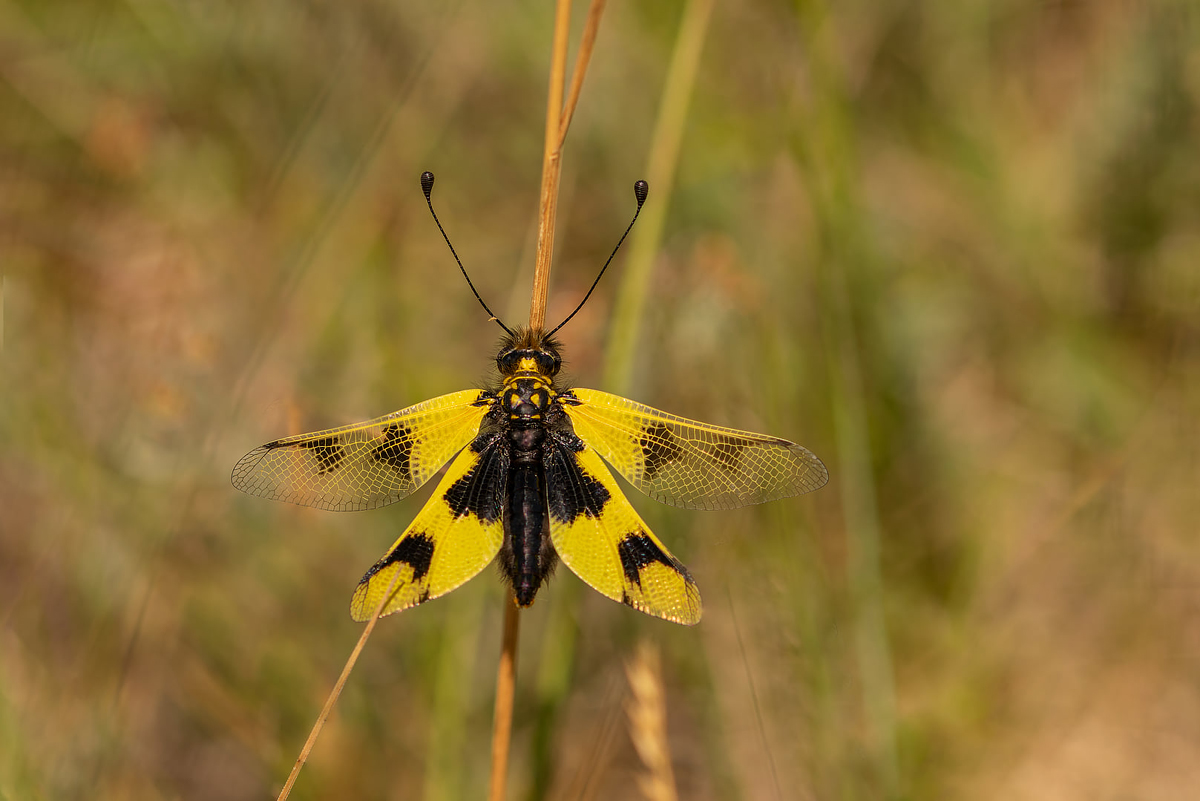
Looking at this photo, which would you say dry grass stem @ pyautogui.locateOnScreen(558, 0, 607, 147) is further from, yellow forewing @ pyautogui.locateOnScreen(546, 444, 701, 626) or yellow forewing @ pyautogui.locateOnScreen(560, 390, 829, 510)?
yellow forewing @ pyautogui.locateOnScreen(546, 444, 701, 626)

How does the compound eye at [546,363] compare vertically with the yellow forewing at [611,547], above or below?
above

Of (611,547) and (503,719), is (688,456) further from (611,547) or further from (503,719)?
(503,719)

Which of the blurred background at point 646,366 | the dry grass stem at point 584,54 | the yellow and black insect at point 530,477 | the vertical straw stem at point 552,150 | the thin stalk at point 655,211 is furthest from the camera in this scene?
the blurred background at point 646,366

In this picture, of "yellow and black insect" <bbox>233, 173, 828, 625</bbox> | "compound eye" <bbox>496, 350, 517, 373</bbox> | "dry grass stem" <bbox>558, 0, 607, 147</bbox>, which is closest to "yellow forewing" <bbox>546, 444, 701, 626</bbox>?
"yellow and black insect" <bbox>233, 173, 828, 625</bbox>

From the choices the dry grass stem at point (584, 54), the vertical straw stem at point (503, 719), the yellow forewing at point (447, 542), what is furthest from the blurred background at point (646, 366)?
the dry grass stem at point (584, 54)

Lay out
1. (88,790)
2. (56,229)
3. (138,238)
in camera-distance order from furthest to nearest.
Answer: (138,238), (56,229), (88,790)

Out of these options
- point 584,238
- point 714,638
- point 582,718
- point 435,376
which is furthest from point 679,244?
point 582,718

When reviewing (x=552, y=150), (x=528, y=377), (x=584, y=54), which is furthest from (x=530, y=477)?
(x=584, y=54)

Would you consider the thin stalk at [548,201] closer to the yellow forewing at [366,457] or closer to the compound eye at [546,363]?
the compound eye at [546,363]

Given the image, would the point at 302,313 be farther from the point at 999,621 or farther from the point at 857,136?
the point at 999,621
